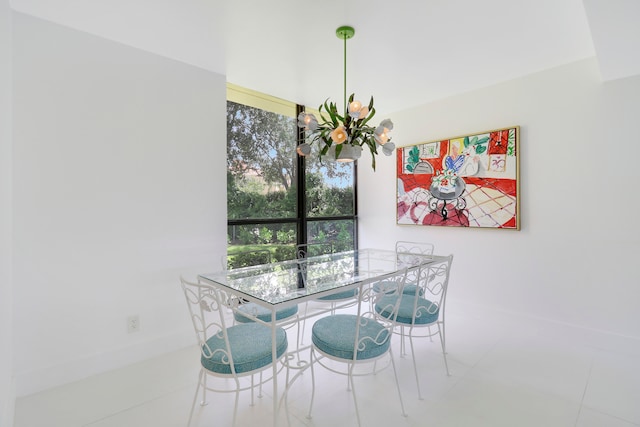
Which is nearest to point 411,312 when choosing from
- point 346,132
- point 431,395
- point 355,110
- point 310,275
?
point 431,395

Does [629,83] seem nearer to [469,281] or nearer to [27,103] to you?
[469,281]

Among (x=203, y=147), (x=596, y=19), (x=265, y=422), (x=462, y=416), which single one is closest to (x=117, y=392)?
(x=265, y=422)

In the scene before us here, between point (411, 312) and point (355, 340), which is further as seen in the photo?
point (411, 312)

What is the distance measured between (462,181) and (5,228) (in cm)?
361

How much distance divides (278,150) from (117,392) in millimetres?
2502

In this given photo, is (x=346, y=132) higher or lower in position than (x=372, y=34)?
lower

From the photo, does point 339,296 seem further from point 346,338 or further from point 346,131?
point 346,131

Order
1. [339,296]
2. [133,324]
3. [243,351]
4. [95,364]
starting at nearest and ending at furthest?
[243,351] < [95,364] < [133,324] < [339,296]

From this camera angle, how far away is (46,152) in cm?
193

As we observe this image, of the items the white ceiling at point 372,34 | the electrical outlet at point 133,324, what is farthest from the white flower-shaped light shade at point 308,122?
the electrical outlet at point 133,324

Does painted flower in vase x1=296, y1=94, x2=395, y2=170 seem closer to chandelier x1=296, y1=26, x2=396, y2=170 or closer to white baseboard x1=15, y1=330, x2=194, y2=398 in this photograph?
chandelier x1=296, y1=26, x2=396, y2=170

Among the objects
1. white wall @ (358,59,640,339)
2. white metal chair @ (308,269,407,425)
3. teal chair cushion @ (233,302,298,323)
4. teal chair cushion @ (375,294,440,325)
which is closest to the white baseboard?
teal chair cushion @ (233,302,298,323)

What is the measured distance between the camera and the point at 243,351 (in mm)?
1492

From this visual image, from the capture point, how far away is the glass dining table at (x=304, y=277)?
1571mm
